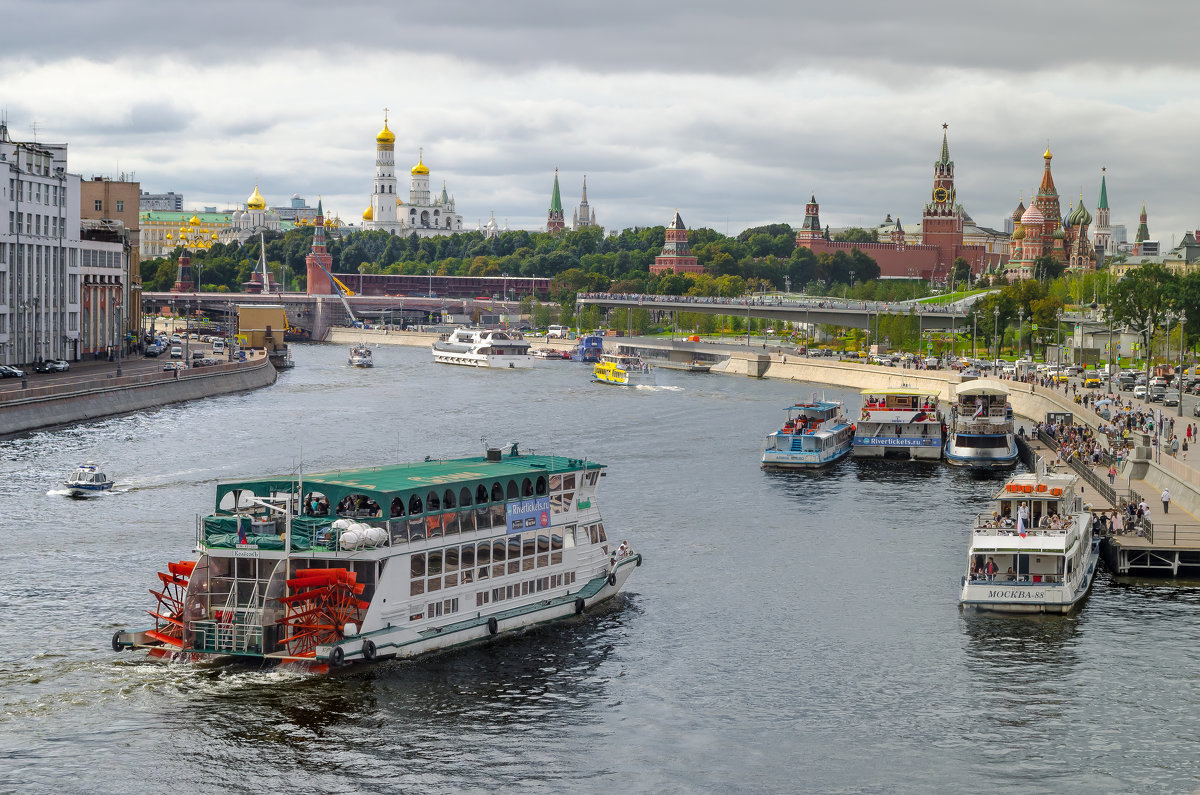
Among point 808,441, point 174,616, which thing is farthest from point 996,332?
point 174,616

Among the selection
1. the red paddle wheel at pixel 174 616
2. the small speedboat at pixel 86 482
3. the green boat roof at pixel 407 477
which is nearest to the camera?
the red paddle wheel at pixel 174 616

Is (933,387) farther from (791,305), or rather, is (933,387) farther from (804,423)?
(791,305)

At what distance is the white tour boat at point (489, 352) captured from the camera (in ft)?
A: 579

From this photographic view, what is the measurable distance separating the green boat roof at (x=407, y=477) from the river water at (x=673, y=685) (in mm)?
4666

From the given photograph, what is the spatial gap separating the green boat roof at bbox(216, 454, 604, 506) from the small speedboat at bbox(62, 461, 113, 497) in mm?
24736

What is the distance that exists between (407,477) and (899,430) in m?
52.4

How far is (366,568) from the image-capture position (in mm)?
38594

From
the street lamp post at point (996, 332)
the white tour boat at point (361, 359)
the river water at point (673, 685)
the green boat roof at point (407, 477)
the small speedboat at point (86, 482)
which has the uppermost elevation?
the street lamp post at point (996, 332)

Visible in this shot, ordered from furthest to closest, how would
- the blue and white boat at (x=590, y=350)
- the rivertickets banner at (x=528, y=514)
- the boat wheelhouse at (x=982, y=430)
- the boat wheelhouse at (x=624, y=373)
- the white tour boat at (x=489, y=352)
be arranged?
the blue and white boat at (x=590, y=350)
the white tour boat at (x=489, y=352)
the boat wheelhouse at (x=624, y=373)
the boat wheelhouse at (x=982, y=430)
the rivertickets banner at (x=528, y=514)

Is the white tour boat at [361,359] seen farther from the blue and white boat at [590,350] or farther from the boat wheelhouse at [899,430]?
the boat wheelhouse at [899,430]

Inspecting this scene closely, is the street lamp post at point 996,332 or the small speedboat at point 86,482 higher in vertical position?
the street lamp post at point 996,332

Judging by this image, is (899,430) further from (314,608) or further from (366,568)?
(314,608)

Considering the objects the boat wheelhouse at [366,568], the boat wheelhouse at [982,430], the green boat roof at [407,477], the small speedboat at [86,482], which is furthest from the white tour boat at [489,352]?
the boat wheelhouse at [366,568]

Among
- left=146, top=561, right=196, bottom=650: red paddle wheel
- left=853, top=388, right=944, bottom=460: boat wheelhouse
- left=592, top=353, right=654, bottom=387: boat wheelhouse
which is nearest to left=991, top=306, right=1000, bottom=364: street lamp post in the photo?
left=592, top=353, right=654, bottom=387: boat wheelhouse
